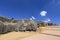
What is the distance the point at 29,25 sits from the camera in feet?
33.3

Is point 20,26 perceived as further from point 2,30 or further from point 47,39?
point 47,39

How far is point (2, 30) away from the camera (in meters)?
9.06

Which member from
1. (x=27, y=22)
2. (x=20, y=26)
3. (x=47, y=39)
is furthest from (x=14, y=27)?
(x=47, y=39)

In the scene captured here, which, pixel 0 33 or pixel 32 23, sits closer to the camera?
pixel 0 33

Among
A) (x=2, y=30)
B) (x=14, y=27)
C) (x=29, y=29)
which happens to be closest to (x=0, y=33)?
(x=2, y=30)

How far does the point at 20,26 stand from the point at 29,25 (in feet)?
2.50

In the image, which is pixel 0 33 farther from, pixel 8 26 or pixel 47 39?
pixel 47 39

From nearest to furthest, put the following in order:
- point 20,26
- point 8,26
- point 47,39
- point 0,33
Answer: point 47,39 → point 0,33 → point 8,26 → point 20,26

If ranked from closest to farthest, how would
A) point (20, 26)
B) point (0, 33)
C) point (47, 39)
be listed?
point (47, 39) → point (0, 33) → point (20, 26)

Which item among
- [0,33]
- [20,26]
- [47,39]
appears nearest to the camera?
[47,39]

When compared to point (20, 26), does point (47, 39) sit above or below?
below

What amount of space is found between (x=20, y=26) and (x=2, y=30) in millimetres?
1726

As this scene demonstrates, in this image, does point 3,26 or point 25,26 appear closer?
point 3,26

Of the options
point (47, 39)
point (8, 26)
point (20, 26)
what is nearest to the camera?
point (47, 39)
